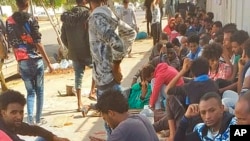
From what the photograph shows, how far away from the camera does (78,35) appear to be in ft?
22.4

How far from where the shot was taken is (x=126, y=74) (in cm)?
1049

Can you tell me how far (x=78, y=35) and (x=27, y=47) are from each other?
1.04m

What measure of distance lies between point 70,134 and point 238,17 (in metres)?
4.08

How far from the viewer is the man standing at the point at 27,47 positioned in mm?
5945

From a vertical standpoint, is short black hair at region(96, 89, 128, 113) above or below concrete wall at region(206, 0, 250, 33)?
above

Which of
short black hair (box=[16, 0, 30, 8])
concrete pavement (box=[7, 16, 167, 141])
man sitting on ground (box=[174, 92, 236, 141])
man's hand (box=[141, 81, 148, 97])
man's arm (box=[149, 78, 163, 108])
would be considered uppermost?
short black hair (box=[16, 0, 30, 8])

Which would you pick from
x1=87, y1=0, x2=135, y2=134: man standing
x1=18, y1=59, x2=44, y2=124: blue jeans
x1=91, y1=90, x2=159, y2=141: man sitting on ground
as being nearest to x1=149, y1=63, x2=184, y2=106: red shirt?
x1=87, y1=0, x2=135, y2=134: man standing

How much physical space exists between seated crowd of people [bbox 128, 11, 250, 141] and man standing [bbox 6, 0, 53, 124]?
4.45ft

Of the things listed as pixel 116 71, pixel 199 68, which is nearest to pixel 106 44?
pixel 116 71

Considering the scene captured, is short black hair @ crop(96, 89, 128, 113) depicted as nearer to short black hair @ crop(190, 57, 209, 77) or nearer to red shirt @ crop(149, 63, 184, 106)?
short black hair @ crop(190, 57, 209, 77)

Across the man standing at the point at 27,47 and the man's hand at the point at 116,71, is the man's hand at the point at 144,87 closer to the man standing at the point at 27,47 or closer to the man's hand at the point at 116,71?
the man standing at the point at 27,47

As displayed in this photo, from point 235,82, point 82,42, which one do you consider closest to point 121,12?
point 82,42

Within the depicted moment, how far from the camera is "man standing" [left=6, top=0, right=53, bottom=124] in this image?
595cm

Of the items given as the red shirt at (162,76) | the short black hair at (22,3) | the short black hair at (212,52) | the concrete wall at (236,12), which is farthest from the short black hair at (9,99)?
the concrete wall at (236,12)
